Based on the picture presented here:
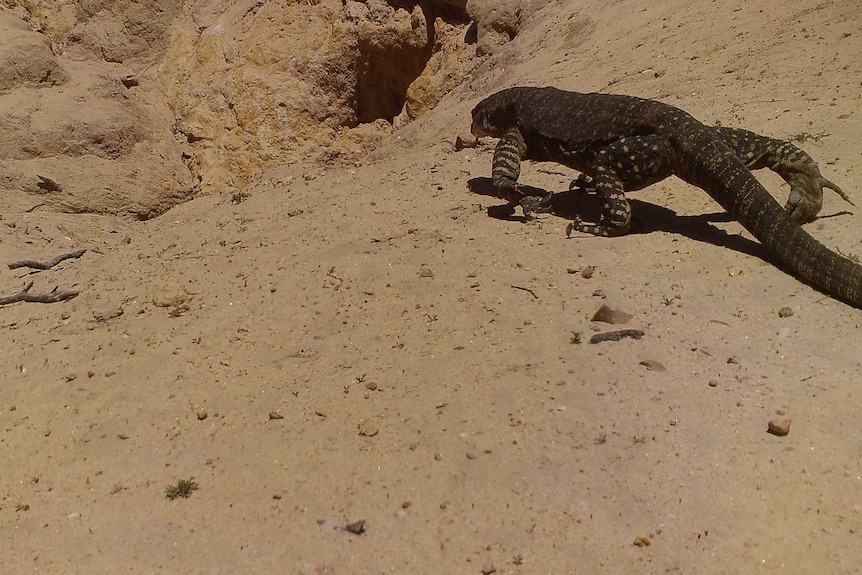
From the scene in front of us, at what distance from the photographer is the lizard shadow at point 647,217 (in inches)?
227

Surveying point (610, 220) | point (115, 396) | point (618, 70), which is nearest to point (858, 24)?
point (618, 70)

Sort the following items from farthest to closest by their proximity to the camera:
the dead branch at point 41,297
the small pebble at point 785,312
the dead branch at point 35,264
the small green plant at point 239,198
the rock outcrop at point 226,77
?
the rock outcrop at point 226,77 → the small green plant at point 239,198 → the dead branch at point 35,264 → the dead branch at point 41,297 → the small pebble at point 785,312

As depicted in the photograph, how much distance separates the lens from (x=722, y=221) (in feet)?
20.1

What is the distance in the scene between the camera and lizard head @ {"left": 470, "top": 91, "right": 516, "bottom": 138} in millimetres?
7719

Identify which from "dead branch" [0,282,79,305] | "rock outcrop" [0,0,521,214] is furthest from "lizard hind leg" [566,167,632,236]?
"rock outcrop" [0,0,521,214]

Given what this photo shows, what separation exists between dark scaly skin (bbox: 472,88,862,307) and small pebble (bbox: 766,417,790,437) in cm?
157

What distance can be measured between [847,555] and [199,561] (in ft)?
9.69

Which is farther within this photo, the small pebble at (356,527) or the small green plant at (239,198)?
the small green plant at (239,198)

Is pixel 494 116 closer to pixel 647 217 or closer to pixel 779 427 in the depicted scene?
pixel 647 217

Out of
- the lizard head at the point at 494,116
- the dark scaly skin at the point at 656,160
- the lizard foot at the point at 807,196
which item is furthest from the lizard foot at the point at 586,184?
the lizard foot at the point at 807,196

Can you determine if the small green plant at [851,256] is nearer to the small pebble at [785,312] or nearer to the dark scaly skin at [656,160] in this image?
the dark scaly skin at [656,160]

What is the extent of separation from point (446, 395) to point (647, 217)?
3317 millimetres

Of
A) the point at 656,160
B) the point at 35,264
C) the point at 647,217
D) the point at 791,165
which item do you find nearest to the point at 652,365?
the point at 656,160

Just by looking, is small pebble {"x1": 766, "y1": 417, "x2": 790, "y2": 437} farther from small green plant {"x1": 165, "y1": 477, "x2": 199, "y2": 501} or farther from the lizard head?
the lizard head
